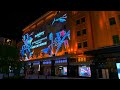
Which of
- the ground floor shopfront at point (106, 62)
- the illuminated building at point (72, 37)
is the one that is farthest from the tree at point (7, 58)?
the illuminated building at point (72, 37)

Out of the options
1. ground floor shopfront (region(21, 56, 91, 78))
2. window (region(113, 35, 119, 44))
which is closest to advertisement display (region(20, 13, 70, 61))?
ground floor shopfront (region(21, 56, 91, 78))

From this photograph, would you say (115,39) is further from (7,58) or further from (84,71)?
(7,58)

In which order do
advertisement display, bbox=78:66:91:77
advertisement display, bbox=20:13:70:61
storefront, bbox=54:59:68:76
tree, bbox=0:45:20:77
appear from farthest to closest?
advertisement display, bbox=20:13:70:61
storefront, bbox=54:59:68:76
advertisement display, bbox=78:66:91:77
tree, bbox=0:45:20:77

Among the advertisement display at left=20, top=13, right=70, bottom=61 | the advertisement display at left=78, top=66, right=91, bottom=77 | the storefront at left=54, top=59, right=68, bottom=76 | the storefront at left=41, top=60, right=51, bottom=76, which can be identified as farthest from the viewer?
the storefront at left=41, top=60, right=51, bottom=76

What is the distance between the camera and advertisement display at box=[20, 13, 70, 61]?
34.1 meters

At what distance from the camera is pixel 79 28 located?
2977cm

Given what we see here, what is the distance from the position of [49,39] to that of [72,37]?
32.9ft

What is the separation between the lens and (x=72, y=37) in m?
30.9

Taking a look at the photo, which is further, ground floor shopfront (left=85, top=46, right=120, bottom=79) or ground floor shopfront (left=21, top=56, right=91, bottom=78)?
ground floor shopfront (left=21, top=56, right=91, bottom=78)

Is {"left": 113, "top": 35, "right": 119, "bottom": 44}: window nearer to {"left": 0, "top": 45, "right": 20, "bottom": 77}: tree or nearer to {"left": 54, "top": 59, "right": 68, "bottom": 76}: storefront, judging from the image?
{"left": 54, "top": 59, "right": 68, "bottom": 76}: storefront

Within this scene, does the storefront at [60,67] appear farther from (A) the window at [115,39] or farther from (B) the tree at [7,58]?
(B) the tree at [7,58]

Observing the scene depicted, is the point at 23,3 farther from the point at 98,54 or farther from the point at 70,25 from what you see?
the point at 70,25

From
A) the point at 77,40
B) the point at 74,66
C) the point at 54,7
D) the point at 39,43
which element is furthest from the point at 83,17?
the point at 54,7

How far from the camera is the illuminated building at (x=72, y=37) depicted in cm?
2484
